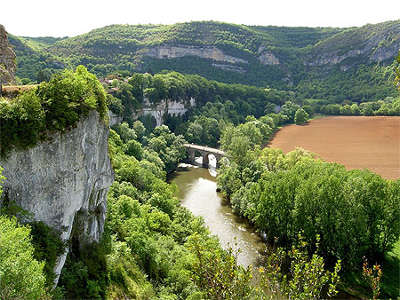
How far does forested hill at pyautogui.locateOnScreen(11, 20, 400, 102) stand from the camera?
124 meters

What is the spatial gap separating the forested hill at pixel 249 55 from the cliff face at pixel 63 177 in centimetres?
9981

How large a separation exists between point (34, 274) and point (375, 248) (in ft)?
87.5

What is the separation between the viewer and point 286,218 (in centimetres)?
2852

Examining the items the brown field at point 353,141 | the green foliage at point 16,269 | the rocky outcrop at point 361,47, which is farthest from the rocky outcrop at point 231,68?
the green foliage at point 16,269

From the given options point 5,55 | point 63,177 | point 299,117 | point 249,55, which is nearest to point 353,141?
point 299,117

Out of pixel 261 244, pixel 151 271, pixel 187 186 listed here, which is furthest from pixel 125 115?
pixel 151 271

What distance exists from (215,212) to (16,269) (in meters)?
32.7

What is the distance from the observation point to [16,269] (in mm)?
9500

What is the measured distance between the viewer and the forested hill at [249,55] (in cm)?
12369

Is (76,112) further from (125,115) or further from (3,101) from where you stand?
(125,115)

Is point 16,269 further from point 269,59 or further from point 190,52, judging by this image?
point 269,59

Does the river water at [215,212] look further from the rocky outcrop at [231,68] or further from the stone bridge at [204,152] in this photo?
the rocky outcrop at [231,68]

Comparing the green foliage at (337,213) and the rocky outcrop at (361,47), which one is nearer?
the green foliage at (337,213)

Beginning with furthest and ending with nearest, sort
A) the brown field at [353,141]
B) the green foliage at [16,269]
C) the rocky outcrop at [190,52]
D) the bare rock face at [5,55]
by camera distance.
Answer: the rocky outcrop at [190,52] → the brown field at [353,141] → the bare rock face at [5,55] → the green foliage at [16,269]
